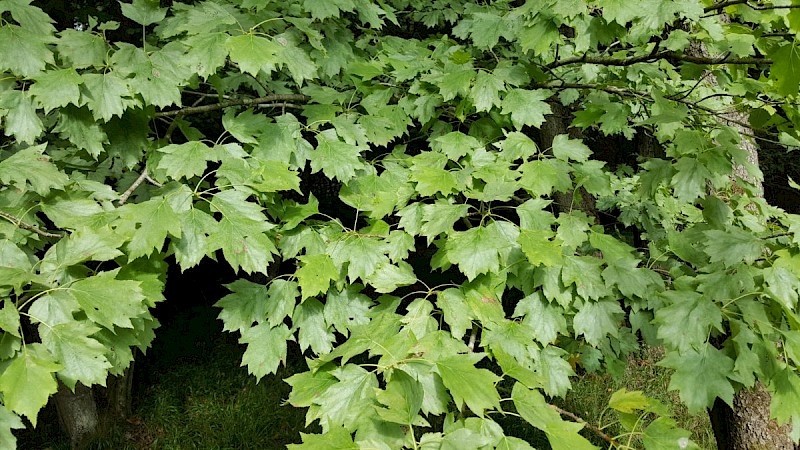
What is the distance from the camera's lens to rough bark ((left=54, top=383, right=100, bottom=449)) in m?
4.53

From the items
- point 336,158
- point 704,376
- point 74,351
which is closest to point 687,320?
point 704,376

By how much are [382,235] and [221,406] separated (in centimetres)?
382

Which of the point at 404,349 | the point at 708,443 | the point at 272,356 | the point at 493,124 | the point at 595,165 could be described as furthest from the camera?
the point at 708,443

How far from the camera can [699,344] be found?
5.17 feet

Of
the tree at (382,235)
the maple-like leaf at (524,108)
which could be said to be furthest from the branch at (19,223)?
the maple-like leaf at (524,108)

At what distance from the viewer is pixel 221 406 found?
5117mm

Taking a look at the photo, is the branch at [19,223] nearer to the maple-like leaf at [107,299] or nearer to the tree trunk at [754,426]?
the maple-like leaf at [107,299]

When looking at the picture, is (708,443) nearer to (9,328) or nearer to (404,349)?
(404,349)

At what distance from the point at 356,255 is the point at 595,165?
0.98 metres

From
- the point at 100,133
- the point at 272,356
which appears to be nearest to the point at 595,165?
the point at 272,356

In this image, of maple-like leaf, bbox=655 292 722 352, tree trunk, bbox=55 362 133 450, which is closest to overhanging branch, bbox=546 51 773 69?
maple-like leaf, bbox=655 292 722 352

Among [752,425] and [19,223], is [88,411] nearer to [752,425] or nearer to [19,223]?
[19,223]

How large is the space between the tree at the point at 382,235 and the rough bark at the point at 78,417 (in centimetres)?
289

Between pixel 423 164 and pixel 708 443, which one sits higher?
pixel 423 164
